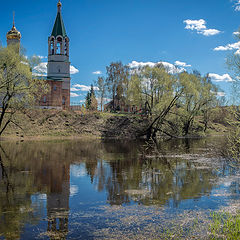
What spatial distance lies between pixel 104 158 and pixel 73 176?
6917 mm

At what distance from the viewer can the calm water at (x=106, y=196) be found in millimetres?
7797

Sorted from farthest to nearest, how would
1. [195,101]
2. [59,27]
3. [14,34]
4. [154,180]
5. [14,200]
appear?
[59,27] < [14,34] < [195,101] < [154,180] < [14,200]

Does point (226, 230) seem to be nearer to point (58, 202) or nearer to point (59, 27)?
point (58, 202)

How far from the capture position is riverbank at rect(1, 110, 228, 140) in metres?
39.5

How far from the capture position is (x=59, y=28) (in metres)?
53.8

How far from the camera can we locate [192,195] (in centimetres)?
Result: 1118

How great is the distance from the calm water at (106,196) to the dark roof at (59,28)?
1540 inches

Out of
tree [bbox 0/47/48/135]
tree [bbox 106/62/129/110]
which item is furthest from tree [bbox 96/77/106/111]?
tree [bbox 0/47/48/135]

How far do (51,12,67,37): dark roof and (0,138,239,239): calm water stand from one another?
1540 inches

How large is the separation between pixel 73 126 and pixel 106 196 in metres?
34.9

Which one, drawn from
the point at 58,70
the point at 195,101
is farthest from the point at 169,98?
the point at 58,70

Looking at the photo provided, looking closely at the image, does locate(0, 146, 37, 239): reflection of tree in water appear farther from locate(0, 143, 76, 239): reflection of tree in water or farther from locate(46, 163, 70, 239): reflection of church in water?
locate(46, 163, 70, 239): reflection of church in water

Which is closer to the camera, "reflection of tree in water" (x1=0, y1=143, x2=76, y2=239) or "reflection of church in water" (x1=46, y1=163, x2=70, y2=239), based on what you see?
"reflection of church in water" (x1=46, y1=163, x2=70, y2=239)

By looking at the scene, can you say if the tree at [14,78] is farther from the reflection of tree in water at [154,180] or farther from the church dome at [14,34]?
the church dome at [14,34]
